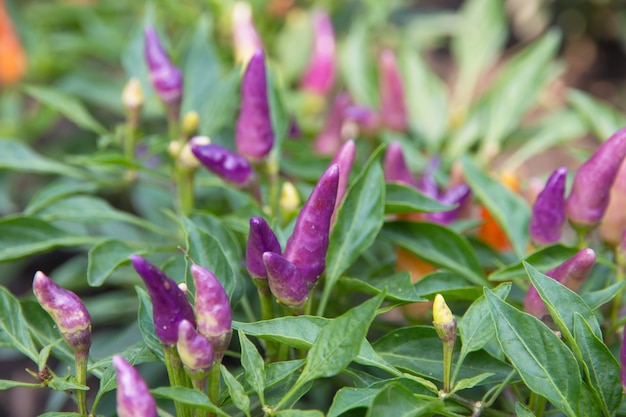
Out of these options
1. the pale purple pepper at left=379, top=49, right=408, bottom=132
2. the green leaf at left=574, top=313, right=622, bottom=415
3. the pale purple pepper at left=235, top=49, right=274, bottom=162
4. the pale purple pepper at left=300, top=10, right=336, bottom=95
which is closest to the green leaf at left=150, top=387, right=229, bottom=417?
the green leaf at left=574, top=313, right=622, bottom=415

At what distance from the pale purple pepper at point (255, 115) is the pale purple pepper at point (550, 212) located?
0.51 meters

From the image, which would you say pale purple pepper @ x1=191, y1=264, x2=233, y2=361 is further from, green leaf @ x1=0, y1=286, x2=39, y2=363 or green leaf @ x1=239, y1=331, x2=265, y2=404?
green leaf @ x1=0, y1=286, x2=39, y2=363

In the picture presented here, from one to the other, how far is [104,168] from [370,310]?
821 mm

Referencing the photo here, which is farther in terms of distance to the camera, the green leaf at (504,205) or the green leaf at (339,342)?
the green leaf at (504,205)

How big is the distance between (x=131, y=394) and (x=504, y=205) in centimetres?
86

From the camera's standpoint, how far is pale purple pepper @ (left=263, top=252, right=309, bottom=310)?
1.06m

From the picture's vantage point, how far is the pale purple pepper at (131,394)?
2.92 ft

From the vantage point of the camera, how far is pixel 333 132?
1922mm

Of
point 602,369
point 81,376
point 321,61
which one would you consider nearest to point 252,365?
point 81,376

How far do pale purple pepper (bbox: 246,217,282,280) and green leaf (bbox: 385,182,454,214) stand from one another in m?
0.30

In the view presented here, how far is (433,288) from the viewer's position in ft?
4.12

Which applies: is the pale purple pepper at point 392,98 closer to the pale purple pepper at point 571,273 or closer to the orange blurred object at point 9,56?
the pale purple pepper at point 571,273

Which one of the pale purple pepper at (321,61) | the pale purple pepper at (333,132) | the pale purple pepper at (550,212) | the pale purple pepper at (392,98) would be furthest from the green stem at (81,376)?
the pale purple pepper at (321,61)

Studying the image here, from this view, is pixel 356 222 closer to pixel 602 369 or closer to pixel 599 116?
pixel 602 369
